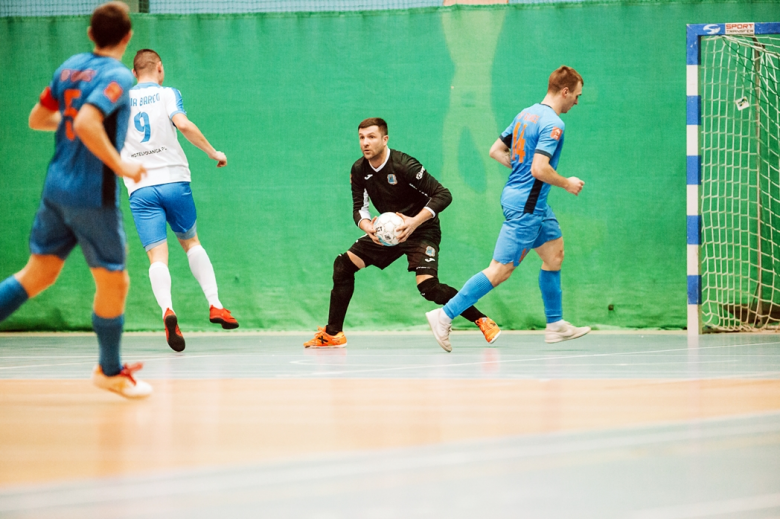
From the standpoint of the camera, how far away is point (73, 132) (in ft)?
12.1

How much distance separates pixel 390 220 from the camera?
21.6ft

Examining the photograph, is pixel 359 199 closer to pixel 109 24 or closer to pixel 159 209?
pixel 159 209

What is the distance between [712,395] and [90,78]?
9.20 ft

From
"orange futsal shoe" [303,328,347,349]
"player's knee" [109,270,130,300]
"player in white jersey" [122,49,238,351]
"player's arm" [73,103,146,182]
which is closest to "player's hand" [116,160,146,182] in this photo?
"player's arm" [73,103,146,182]

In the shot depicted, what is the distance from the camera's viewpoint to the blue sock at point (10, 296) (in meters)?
3.79

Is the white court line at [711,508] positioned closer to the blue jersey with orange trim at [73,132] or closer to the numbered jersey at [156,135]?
the blue jersey with orange trim at [73,132]

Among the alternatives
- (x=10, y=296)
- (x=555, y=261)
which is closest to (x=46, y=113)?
(x=10, y=296)

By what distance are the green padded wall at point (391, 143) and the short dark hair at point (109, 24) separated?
4.68 metres

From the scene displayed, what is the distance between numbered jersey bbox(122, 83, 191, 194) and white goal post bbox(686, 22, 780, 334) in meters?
4.37

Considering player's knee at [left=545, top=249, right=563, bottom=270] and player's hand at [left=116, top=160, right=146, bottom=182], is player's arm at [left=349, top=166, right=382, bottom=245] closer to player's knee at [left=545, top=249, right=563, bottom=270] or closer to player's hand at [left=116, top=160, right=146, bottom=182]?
player's knee at [left=545, top=249, right=563, bottom=270]

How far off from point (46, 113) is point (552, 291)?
3884 mm

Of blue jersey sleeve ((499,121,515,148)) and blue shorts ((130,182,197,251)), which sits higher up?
blue jersey sleeve ((499,121,515,148))

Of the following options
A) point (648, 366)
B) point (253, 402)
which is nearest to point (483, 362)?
point (648, 366)

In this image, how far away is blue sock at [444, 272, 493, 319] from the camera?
6156mm
